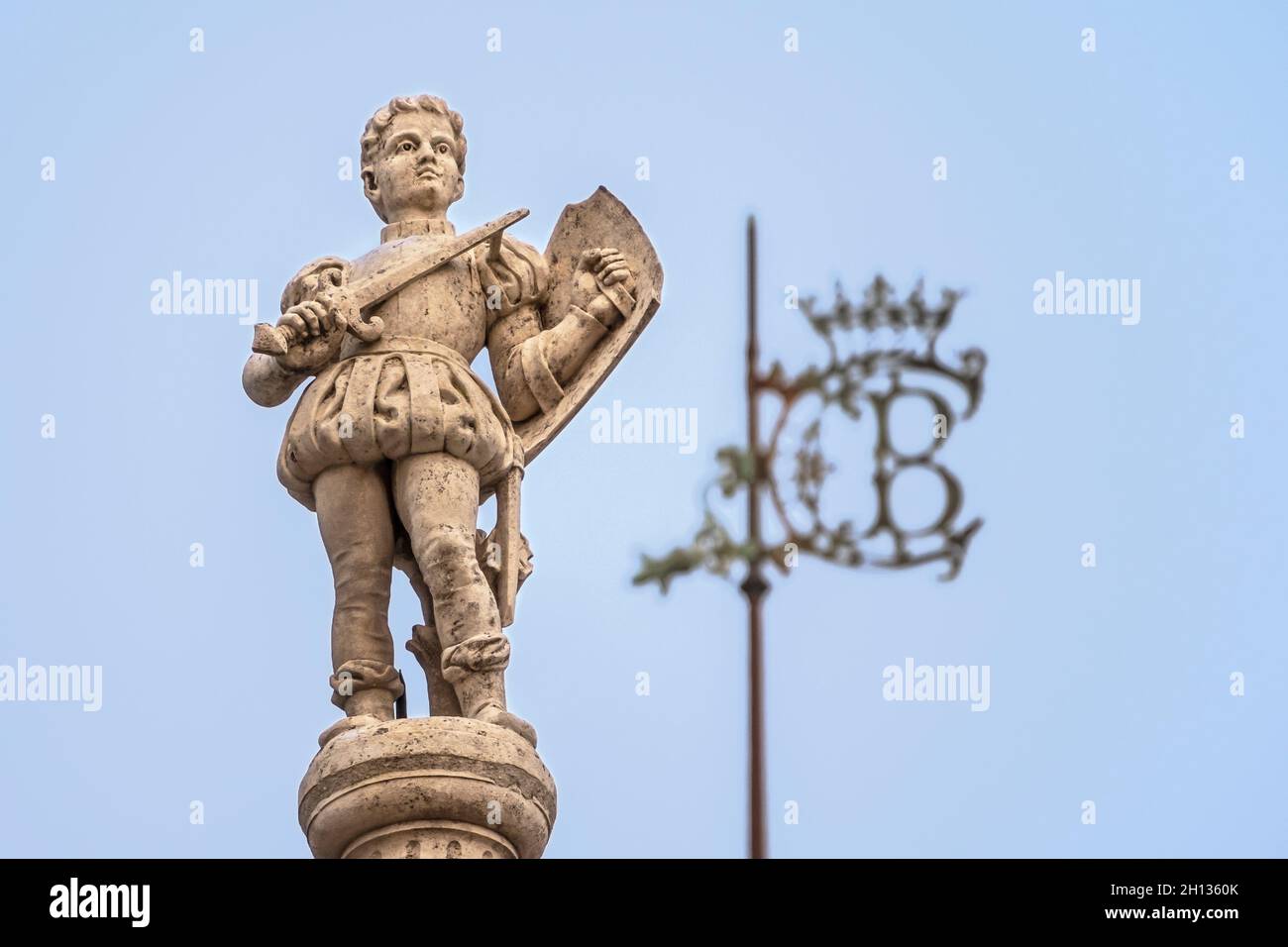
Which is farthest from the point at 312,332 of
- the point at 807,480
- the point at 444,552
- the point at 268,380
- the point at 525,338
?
the point at 807,480

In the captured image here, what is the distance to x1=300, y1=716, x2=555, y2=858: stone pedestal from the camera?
11.4 m

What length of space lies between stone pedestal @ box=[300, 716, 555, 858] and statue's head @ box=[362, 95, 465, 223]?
3.33m

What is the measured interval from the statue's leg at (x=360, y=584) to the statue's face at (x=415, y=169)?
176 centimetres

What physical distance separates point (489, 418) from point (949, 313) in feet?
20.8

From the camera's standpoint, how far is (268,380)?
13117 millimetres

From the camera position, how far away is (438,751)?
37.6ft

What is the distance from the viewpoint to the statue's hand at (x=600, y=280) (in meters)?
13.5

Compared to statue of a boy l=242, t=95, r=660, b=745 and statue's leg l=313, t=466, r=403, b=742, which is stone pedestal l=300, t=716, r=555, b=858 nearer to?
statue of a boy l=242, t=95, r=660, b=745

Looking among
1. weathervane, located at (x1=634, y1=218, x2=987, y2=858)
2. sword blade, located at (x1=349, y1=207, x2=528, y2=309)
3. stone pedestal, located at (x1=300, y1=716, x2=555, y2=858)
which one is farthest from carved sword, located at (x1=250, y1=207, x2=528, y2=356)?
weathervane, located at (x1=634, y1=218, x2=987, y2=858)

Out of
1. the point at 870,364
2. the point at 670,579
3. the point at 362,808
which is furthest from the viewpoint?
the point at 362,808

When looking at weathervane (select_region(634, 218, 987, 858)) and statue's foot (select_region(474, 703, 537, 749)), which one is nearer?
weathervane (select_region(634, 218, 987, 858))

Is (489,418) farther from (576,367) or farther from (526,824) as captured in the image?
(526,824)

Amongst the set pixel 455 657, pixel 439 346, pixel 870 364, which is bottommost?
pixel 455 657
